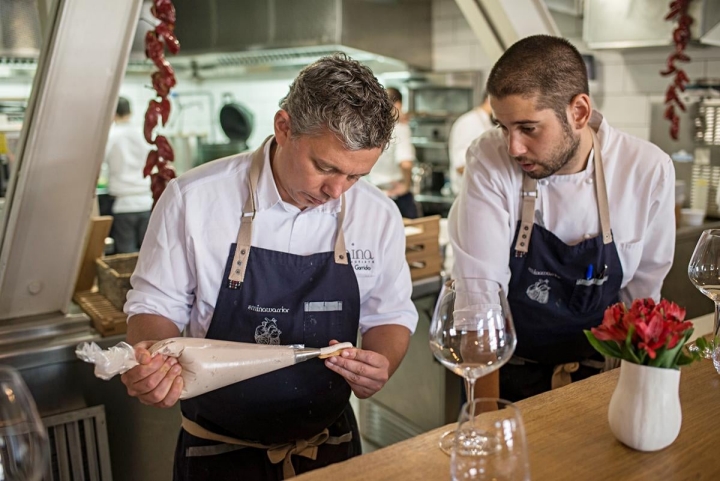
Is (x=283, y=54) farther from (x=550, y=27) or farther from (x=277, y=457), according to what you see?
(x=277, y=457)

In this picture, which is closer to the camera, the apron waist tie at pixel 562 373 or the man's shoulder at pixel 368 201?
the man's shoulder at pixel 368 201

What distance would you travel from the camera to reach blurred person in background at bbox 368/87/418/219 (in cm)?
561

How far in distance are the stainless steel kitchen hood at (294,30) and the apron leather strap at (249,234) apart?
3.78m

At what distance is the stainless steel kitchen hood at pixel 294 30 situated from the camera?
209 inches

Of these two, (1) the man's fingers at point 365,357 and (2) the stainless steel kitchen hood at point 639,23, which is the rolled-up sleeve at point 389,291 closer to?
(1) the man's fingers at point 365,357

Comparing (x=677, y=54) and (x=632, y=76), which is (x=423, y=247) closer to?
(x=677, y=54)

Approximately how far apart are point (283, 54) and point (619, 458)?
5015 mm

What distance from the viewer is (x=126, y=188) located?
5508mm

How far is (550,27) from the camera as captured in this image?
3.05m

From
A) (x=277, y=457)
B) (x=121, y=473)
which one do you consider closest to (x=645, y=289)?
(x=277, y=457)

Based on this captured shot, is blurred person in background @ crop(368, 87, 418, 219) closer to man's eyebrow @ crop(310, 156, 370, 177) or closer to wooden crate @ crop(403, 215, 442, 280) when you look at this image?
wooden crate @ crop(403, 215, 442, 280)

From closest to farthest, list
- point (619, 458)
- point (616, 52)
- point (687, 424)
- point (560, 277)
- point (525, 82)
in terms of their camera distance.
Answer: point (619, 458), point (687, 424), point (525, 82), point (560, 277), point (616, 52)

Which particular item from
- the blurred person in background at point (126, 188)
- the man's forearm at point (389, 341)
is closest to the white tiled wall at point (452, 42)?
the blurred person in background at point (126, 188)

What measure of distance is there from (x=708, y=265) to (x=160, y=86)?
169cm
